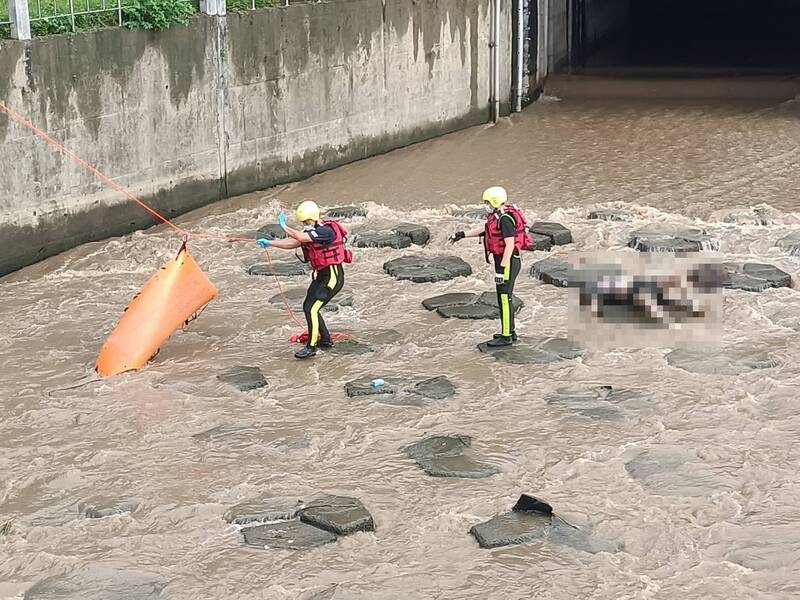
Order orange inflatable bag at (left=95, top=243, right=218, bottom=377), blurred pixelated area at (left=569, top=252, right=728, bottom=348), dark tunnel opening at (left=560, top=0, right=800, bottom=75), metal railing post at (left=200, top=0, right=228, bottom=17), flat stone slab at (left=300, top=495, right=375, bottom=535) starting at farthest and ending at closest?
dark tunnel opening at (left=560, top=0, right=800, bottom=75) < metal railing post at (left=200, top=0, right=228, bottom=17) < blurred pixelated area at (left=569, top=252, right=728, bottom=348) < orange inflatable bag at (left=95, top=243, right=218, bottom=377) < flat stone slab at (left=300, top=495, right=375, bottom=535)

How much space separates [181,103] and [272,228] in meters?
2.08

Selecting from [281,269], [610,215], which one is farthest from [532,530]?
[610,215]

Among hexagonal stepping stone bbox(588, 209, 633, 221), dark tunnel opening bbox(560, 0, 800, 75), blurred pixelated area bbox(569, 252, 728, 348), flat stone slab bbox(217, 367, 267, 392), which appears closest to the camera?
flat stone slab bbox(217, 367, 267, 392)

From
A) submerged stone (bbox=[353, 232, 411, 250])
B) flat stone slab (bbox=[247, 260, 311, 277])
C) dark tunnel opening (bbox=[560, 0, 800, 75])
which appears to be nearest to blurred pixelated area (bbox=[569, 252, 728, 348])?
submerged stone (bbox=[353, 232, 411, 250])

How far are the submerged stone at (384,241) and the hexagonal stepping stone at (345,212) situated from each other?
4.07 feet

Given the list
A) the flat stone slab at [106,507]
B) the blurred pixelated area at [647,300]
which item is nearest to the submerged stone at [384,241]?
the blurred pixelated area at [647,300]

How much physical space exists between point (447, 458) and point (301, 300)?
4.54 m

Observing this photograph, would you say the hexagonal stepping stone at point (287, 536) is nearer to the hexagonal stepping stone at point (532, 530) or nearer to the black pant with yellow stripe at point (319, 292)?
the hexagonal stepping stone at point (532, 530)

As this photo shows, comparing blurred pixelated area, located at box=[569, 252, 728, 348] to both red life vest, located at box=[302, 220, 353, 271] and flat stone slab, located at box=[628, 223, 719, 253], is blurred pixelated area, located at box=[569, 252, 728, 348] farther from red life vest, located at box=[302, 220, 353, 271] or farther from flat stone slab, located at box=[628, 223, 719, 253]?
red life vest, located at box=[302, 220, 353, 271]

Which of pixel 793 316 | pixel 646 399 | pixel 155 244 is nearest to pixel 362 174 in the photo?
pixel 155 244

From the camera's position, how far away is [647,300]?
40.5 ft

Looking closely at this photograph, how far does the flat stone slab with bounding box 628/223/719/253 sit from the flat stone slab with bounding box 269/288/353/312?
366 centimetres

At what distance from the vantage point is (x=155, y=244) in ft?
49.8

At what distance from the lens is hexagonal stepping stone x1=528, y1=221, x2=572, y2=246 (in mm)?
15102
